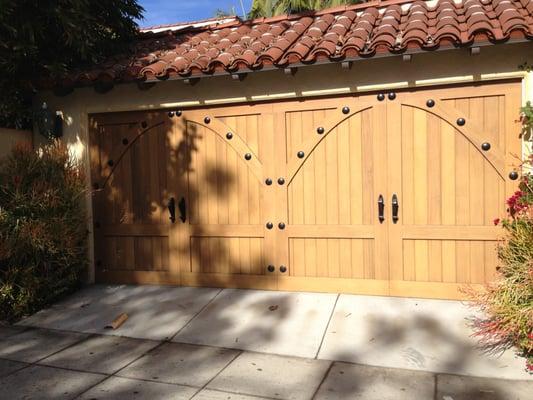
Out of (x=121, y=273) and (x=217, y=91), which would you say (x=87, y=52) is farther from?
(x=121, y=273)

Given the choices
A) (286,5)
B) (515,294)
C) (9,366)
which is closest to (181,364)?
(9,366)

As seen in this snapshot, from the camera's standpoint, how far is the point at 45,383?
3812 millimetres

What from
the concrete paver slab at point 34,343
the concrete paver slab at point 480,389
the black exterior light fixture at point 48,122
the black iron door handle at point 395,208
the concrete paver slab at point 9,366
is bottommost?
the concrete paver slab at point 480,389

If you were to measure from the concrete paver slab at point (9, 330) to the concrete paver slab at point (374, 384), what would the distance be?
3.38m

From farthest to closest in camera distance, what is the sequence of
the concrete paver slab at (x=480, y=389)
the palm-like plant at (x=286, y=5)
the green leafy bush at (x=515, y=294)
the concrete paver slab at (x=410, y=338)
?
the palm-like plant at (x=286, y=5)
the concrete paver slab at (x=410, y=338)
the green leafy bush at (x=515, y=294)
the concrete paver slab at (x=480, y=389)

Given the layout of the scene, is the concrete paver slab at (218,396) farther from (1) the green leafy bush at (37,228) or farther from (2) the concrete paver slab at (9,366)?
(1) the green leafy bush at (37,228)

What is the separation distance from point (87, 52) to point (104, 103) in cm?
67

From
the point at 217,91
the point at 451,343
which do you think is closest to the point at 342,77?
the point at 217,91

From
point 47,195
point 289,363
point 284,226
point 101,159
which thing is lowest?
point 289,363

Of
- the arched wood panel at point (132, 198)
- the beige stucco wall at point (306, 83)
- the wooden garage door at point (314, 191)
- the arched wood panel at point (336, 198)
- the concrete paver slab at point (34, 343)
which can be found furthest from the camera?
the arched wood panel at point (132, 198)

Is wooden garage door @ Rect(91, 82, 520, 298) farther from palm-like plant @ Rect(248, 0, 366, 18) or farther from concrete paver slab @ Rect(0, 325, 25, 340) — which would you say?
palm-like plant @ Rect(248, 0, 366, 18)

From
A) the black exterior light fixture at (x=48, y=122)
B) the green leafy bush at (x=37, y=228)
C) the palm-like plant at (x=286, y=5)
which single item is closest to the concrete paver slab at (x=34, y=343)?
the green leafy bush at (x=37, y=228)

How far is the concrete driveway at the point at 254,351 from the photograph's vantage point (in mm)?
3625

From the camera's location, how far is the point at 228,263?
5965 millimetres
